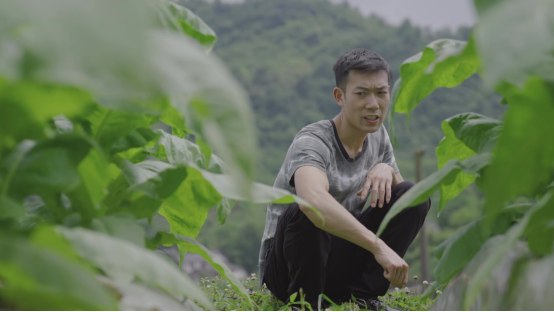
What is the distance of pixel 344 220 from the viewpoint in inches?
79.5

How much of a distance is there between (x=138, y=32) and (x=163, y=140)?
3.50 feet

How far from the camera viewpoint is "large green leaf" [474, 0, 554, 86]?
2.67 ft

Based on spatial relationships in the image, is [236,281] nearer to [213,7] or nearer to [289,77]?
[289,77]

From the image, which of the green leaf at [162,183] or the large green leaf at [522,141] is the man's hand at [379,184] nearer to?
the green leaf at [162,183]

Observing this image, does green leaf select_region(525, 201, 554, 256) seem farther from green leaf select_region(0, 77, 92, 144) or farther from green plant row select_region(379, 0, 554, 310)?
green leaf select_region(0, 77, 92, 144)

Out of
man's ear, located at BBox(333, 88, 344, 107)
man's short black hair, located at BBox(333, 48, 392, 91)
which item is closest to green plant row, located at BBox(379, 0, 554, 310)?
man's short black hair, located at BBox(333, 48, 392, 91)

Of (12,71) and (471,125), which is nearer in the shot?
(12,71)

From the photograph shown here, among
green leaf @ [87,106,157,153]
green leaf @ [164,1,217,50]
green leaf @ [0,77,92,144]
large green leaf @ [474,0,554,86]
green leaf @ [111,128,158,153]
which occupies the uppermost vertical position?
large green leaf @ [474,0,554,86]

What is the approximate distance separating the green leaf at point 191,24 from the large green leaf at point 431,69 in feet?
1.49

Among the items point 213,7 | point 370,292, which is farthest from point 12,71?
point 213,7

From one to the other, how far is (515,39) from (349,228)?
4.10 ft

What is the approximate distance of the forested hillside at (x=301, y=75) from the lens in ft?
110

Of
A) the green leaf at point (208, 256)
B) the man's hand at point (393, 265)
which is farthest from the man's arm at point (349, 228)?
the green leaf at point (208, 256)

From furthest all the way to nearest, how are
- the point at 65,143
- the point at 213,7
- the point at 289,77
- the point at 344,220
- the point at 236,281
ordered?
the point at 213,7, the point at 289,77, the point at 344,220, the point at 236,281, the point at 65,143
